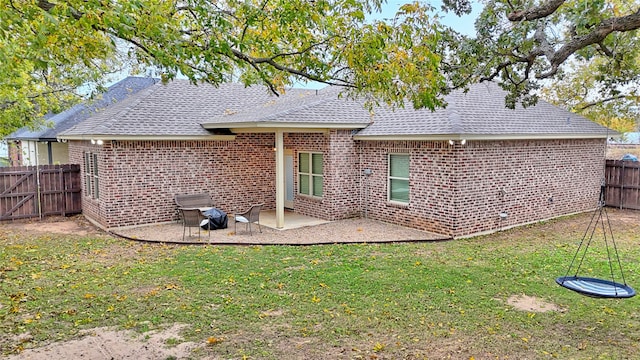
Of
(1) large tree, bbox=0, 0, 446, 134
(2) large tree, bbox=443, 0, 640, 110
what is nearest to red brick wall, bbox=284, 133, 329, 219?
(2) large tree, bbox=443, 0, 640, 110

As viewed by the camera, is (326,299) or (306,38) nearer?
(326,299)

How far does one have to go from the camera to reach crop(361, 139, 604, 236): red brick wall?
11969 mm

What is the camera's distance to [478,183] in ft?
40.4

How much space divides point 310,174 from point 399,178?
3099 millimetres

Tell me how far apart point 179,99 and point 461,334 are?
13.0 meters

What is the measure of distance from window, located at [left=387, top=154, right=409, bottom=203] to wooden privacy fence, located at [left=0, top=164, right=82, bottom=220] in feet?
35.1

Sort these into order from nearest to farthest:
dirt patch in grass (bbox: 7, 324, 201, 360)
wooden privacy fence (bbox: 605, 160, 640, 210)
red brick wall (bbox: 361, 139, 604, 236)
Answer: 1. dirt patch in grass (bbox: 7, 324, 201, 360)
2. red brick wall (bbox: 361, 139, 604, 236)
3. wooden privacy fence (bbox: 605, 160, 640, 210)

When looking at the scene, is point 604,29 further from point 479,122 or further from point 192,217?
point 192,217

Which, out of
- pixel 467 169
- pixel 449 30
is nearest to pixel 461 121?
pixel 467 169

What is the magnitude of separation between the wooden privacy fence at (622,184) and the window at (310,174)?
36.4ft

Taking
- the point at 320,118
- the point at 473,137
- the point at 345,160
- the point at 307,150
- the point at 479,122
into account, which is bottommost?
the point at 345,160

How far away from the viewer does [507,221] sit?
1327 centimetres

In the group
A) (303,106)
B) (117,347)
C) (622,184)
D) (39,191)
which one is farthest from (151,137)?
(622,184)

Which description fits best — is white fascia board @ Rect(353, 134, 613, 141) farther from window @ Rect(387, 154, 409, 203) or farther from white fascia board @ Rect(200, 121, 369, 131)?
window @ Rect(387, 154, 409, 203)
